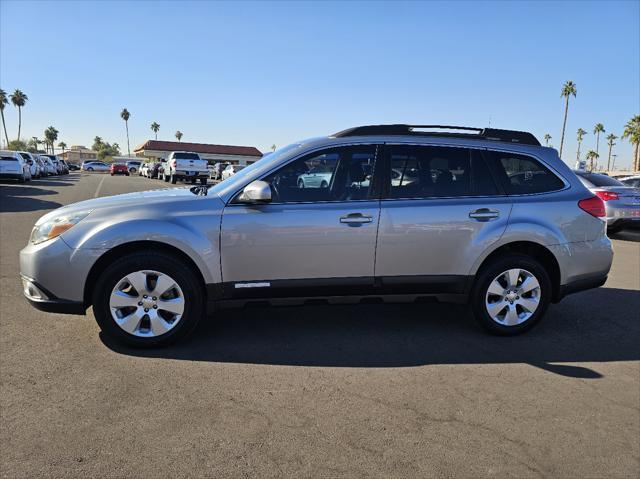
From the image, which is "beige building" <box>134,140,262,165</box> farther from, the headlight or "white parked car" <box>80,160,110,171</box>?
the headlight

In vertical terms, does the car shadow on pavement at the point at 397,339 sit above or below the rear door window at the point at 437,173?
below

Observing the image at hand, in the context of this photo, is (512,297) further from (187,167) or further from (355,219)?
(187,167)

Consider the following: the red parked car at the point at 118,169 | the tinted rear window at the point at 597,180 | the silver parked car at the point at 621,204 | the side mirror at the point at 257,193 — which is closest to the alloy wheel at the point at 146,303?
the side mirror at the point at 257,193

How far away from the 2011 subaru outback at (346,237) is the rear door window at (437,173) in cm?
1

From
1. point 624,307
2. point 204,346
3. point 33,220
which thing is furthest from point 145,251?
point 33,220

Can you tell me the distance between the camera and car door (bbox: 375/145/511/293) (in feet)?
13.8

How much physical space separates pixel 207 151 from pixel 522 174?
7786 centimetres

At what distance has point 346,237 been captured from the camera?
4.12 meters

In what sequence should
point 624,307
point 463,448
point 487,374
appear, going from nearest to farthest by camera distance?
1. point 463,448
2. point 487,374
3. point 624,307

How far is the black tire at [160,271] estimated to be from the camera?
12.8 ft

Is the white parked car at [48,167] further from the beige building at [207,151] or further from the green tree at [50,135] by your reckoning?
the green tree at [50,135]

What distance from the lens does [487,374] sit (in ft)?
12.2

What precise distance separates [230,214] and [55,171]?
43066 millimetres

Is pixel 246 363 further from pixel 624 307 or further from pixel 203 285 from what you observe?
pixel 624 307
